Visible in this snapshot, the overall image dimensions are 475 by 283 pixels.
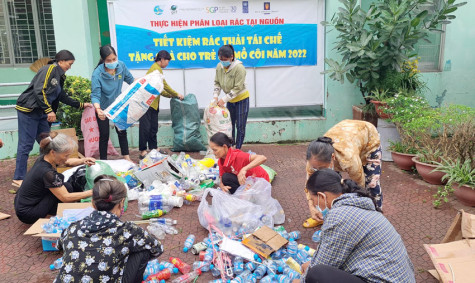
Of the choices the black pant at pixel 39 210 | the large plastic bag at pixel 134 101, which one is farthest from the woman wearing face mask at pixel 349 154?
the large plastic bag at pixel 134 101

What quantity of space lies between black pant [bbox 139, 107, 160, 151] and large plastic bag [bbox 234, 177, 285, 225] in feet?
7.94

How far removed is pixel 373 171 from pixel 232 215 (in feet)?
4.61

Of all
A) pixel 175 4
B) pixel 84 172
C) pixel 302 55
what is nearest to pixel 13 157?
pixel 84 172

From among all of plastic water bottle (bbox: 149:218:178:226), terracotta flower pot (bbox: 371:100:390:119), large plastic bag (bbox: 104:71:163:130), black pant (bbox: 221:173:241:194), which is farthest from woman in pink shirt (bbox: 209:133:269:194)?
terracotta flower pot (bbox: 371:100:390:119)

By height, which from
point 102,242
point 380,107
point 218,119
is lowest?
point 102,242

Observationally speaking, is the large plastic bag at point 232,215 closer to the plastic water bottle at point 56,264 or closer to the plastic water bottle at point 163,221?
the plastic water bottle at point 163,221

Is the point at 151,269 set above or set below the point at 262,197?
below

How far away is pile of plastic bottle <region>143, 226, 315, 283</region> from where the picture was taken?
3.20 meters

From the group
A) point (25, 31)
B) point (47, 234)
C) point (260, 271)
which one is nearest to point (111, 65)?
point (47, 234)

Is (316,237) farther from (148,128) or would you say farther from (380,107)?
(148,128)

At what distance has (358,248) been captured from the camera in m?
2.34

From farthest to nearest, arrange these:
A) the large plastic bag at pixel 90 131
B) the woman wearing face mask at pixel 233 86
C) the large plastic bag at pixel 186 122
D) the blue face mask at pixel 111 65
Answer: the large plastic bag at pixel 186 122 → the woman wearing face mask at pixel 233 86 → the large plastic bag at pixel 90 131 → the blue face mask at pixel 111 65

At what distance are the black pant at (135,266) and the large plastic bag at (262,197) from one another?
1.46m

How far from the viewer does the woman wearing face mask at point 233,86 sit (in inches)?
232
